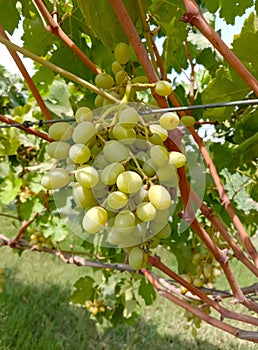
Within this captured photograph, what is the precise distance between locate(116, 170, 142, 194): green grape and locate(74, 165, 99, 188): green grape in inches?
1.2

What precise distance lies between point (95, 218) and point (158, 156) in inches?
3.7

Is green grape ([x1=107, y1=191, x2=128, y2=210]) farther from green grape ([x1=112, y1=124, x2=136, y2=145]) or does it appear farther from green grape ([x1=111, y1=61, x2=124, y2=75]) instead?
green grape ([x1=111, y1=61, x2=124, y2=75])

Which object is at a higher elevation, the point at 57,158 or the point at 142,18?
the point at 142,18

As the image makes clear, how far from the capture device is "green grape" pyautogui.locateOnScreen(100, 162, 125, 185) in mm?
521

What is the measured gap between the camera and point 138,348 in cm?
257

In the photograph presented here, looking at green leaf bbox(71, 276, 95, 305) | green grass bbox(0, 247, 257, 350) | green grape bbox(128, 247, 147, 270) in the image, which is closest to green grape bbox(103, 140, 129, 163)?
green grape bbox(128, 247, 147, 270)

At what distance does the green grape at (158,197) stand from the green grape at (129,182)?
0.02 meters

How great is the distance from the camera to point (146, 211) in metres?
0.52

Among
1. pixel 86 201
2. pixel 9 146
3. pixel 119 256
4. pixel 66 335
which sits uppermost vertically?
pixel 9 146

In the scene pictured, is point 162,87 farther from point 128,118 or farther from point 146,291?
point 146,291

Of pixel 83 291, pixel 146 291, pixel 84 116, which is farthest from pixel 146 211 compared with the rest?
pixel 83 291

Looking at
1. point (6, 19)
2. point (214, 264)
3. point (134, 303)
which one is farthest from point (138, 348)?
point (6, 19)

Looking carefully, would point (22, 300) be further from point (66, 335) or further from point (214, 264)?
point (214, 264)

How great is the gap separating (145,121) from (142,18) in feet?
0.68
